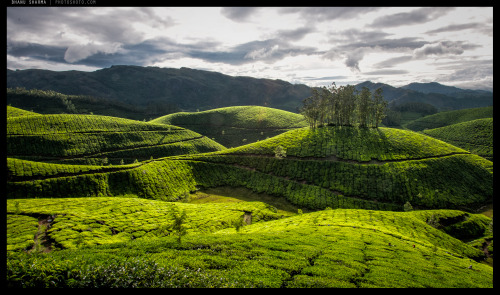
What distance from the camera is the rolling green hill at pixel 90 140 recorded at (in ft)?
426

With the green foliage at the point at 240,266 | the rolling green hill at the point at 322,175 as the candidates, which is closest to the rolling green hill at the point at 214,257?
the green foliage at the point at 240,266

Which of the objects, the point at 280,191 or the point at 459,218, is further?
the point at 280,191

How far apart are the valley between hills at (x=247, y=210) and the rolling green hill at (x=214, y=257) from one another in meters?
0.18

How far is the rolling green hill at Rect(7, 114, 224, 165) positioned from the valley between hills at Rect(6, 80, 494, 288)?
0.92 meters

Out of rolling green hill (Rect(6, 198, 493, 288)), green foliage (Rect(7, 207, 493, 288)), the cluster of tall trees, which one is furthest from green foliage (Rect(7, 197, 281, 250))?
the cluster of tall trees

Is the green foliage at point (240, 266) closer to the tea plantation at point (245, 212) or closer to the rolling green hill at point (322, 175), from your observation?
the tea plantation at point (245, 212)

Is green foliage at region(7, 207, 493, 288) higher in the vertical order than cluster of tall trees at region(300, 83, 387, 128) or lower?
lower

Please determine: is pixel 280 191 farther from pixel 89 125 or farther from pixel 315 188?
pixel 89 125

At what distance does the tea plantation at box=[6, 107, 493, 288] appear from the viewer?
20.4 m

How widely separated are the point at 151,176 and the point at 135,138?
288 ft

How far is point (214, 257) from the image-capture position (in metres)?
22.6

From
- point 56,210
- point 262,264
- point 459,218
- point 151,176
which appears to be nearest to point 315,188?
point 459,218

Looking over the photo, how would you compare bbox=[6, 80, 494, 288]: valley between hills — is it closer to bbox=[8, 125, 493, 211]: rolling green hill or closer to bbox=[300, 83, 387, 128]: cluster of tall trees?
bbox=[8, 125, 493, 211]: rolling green hill

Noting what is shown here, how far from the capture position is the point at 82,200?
229ft
